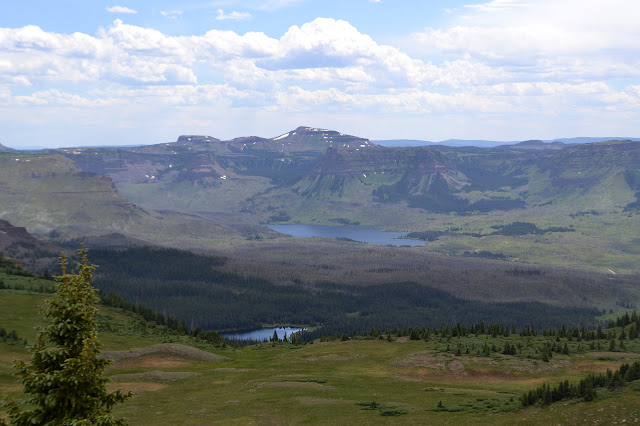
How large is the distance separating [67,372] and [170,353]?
8747 cm

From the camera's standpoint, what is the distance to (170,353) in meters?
116

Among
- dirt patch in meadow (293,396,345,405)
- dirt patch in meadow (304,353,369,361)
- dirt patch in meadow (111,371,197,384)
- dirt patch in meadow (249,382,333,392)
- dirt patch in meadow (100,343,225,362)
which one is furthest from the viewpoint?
dirt patch in meadow (304,353,369,361)

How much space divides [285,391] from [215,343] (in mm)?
68157

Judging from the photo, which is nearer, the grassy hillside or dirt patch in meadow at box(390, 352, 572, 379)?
the grassy hillside

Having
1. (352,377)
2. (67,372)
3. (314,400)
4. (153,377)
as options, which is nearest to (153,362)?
(153,377)

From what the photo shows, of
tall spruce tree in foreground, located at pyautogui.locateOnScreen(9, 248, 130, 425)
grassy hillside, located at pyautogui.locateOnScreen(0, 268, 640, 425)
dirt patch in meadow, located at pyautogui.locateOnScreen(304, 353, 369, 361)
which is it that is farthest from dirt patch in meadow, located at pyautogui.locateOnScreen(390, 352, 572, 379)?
tall spruce tree in foreground, located at pyautogui.locateOnScreen(9, 248, 130, 425)

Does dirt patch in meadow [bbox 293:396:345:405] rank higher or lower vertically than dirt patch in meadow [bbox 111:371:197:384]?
higher

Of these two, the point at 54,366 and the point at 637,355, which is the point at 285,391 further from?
the point at 637,355

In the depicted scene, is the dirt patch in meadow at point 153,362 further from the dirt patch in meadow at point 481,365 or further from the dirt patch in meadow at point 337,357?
the dirt patch in meadow at point 481,365

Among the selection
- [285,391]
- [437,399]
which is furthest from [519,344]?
[285,391]

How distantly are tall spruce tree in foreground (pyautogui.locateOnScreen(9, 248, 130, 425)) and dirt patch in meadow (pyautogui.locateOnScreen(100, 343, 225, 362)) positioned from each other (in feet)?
261

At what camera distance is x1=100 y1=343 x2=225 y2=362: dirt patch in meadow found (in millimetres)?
110119

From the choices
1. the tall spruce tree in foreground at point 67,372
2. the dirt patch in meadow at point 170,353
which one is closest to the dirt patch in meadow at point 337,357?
the dirt patch in meadow at point 170,353

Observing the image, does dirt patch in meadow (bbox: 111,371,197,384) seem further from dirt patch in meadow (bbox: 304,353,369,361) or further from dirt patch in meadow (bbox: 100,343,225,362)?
dirt patch in meadow (bbox: 304,353,369,361)
